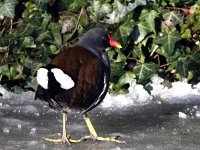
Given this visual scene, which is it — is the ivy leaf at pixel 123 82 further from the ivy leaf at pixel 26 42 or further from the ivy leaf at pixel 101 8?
the ivy leaf at pixel 26 42

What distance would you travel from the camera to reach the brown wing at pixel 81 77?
4.74 metres

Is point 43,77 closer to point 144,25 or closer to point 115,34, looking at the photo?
point 115,34

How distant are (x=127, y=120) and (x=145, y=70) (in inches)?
33.0

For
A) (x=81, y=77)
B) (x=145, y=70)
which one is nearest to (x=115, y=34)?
(x=145, y=70)

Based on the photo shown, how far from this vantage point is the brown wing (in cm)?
474

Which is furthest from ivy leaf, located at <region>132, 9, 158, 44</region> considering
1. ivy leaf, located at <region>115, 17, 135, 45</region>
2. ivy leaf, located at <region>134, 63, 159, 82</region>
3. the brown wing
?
the brown wing

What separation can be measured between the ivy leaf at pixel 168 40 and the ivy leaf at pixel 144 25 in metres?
0.10

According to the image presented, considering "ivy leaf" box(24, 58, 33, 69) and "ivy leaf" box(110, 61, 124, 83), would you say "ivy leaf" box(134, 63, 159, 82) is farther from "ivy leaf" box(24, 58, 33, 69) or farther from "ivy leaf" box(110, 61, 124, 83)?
"ivy leaf" box(24, 58, 33, 69)

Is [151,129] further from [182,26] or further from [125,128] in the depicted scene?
[182,26]

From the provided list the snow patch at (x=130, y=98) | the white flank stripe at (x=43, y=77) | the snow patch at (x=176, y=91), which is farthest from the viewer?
the snow patch at (x=176, y=91)

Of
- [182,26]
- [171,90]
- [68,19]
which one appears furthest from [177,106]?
[68,19]

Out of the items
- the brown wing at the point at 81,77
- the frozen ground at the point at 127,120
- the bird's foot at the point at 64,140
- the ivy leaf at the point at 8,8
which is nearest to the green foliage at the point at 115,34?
the ivy leaf at the point at 8,8

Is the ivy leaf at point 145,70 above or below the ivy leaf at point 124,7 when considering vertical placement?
below

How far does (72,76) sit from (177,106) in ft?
4.76
